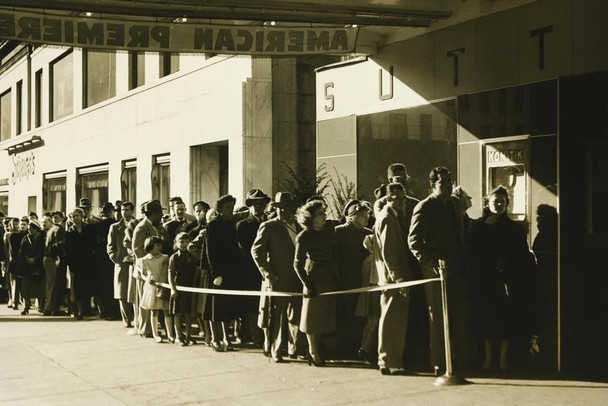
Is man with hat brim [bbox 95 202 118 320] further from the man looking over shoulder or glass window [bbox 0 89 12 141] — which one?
glass window [bbox 0 89 12 141]

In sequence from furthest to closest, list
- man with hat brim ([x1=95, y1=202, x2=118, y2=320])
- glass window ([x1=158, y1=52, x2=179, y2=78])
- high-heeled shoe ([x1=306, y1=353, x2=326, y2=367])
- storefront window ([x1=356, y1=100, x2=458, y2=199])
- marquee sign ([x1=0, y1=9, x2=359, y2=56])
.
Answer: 1. glass window ([x1=158, y1=52, x2=179, y2=78])
2. man with hat brim ([x1=95, y1=202, x2=118, y2=320])
3. storefront window ([x1=356, y1=100, x2=458, y2=199])
4. marquee sign ([x1=0, y1=9, x2=359, y2=56])
5. high-heeled shoe ([x1=306, y1=353, x2=326, y2=367])

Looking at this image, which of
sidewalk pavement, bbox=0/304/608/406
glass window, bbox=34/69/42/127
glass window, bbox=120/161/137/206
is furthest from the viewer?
glass window, bbox=34/69/42/127

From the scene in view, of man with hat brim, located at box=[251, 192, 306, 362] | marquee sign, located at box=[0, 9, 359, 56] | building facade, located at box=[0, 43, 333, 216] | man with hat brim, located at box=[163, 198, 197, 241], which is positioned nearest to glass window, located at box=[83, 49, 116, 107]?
building facade, located at box=[0, 43, 333, 216]

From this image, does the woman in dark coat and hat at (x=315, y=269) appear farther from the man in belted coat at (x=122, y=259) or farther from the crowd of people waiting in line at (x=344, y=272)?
the man in belted coat at (x=122, y=259)

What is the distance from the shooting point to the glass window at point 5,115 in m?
39.0

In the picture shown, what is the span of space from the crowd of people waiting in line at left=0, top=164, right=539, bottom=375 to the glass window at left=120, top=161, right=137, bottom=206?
35.4 ft

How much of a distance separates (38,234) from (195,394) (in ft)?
29.8

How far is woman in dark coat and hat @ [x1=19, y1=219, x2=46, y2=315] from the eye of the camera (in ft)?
53.6

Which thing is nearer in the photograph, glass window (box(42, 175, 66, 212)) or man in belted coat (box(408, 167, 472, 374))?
man in belted coat (box(408, 167, 472, 374))

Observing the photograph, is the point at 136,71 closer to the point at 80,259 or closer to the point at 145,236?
the point at 80,259

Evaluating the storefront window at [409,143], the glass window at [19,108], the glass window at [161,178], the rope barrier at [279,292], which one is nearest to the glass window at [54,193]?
the glass window at [19,108]

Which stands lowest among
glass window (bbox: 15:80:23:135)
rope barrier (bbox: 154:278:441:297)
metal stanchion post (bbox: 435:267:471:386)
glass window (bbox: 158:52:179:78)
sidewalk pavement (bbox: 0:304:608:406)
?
sidewalk pavement (bbox: 0:304:608:406)

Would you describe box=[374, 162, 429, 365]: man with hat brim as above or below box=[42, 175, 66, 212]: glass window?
below

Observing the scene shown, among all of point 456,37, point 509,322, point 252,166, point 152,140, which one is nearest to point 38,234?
point 252,166
